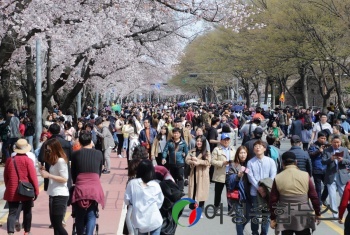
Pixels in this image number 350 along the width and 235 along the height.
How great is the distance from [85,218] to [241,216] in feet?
7.05

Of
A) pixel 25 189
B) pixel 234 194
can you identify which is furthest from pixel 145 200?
pixel 25 189

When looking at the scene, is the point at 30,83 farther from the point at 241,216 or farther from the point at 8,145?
the point at 241,216

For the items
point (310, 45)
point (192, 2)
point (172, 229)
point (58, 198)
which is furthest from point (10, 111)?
point (310, 45)

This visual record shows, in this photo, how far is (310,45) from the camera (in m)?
32.8

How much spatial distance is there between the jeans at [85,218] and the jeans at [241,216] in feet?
6.49

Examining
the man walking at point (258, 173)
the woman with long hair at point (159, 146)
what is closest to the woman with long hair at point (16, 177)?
the man walking at point (258, 173)

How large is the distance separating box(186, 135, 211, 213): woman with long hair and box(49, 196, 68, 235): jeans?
309cm

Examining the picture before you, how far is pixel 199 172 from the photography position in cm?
1135

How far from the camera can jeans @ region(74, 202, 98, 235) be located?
8141mm

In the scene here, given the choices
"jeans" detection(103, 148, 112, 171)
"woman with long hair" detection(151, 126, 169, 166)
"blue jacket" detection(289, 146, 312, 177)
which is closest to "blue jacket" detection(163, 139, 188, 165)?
"woman with long hair" detection(151, 126, 169, 166)

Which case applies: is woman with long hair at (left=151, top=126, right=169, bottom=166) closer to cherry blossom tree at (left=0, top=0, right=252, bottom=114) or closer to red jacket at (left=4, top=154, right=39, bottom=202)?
cherry blossom tree at (left=0, top=0, right=252, bottom=114)

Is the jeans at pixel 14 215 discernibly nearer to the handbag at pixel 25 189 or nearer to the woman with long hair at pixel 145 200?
the handbag at pixel 25 189

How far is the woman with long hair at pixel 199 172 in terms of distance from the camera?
1127 cm

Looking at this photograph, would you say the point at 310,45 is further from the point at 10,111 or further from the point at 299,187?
the point at 299,187
